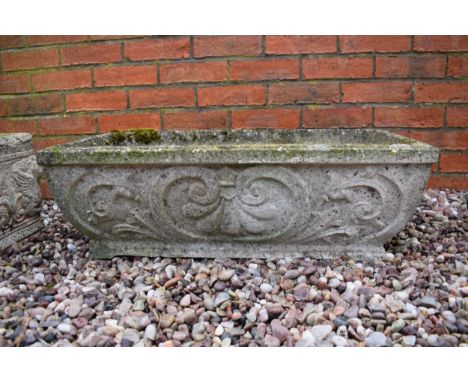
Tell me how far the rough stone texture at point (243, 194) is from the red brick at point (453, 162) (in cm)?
87

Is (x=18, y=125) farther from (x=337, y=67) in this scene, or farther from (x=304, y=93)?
(x=337, y=67)

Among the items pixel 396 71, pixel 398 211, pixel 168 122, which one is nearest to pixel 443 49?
pixel 396 71

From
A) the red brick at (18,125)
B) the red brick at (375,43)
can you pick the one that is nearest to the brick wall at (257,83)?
the red brick at (375,43)

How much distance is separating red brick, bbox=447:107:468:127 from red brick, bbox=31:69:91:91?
213cm

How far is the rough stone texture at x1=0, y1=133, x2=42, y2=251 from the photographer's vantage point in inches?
73.8

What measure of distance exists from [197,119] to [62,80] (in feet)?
2.84

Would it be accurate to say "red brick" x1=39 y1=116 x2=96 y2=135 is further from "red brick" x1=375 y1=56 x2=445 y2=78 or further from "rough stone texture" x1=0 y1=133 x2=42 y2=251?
"red brick" x1=375 y1=56 x2=445 y2=78

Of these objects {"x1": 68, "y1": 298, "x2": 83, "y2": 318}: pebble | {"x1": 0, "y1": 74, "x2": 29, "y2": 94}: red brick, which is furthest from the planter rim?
{"x1": 0, "y1": 74, "x2": 29, "y2": 94}: red brick

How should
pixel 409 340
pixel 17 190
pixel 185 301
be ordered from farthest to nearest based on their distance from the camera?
pixel 17 190 < pixel 185 301 < pixel 409 340

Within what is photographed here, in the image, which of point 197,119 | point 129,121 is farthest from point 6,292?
point 197,119

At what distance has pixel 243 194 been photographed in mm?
1574

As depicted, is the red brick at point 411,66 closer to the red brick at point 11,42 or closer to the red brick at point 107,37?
the red brick at point 107,37

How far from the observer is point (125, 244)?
1776mm

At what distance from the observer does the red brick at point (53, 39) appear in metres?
2.43
